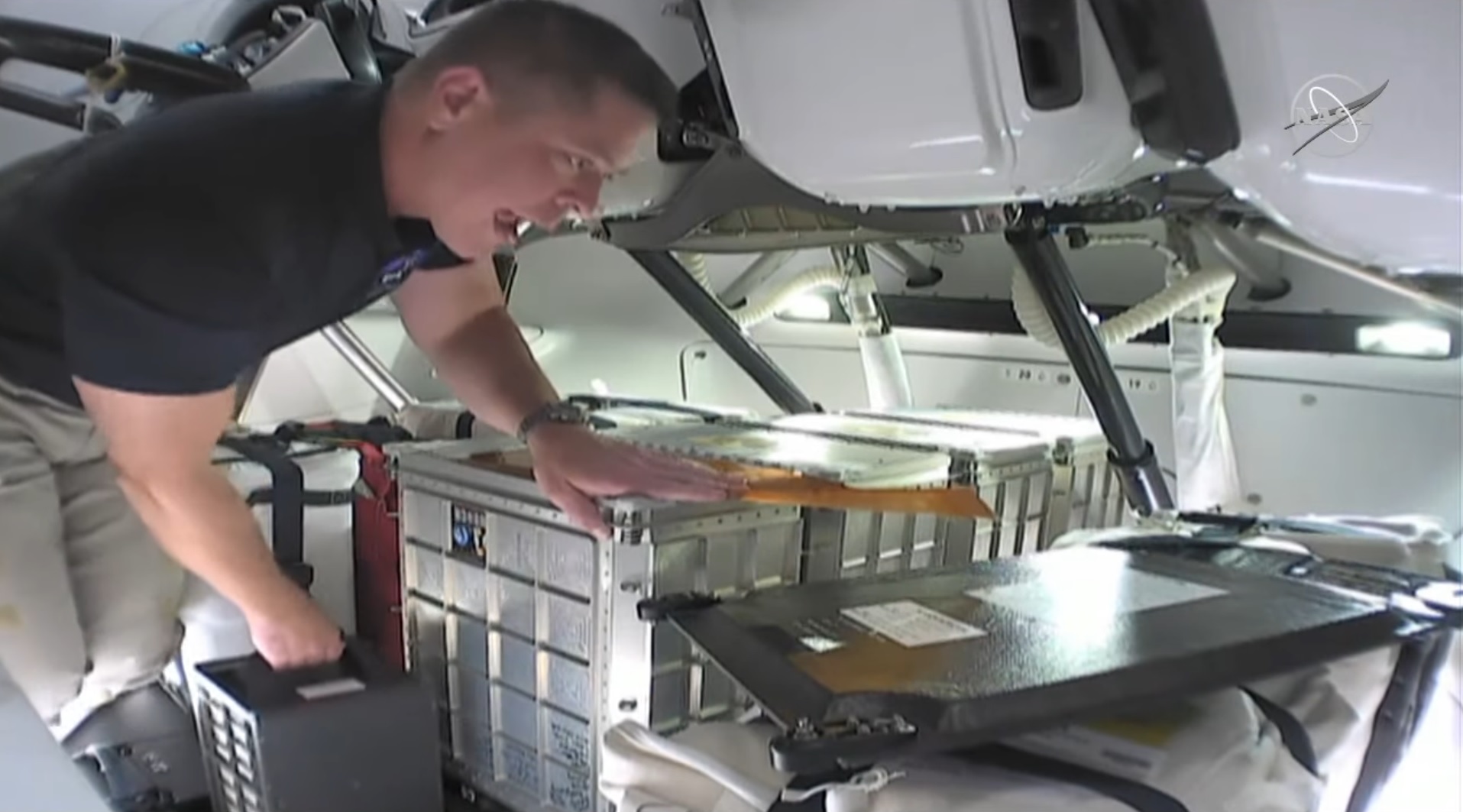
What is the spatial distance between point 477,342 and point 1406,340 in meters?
1.49

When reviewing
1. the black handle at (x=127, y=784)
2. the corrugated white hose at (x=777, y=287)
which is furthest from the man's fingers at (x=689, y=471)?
the corrugated white hose at (x=777, y=287)

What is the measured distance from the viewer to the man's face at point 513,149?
3.94 feet

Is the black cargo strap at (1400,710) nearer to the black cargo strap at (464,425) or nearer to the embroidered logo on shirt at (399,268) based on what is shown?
the embroidered logo on shirt at (399,268)

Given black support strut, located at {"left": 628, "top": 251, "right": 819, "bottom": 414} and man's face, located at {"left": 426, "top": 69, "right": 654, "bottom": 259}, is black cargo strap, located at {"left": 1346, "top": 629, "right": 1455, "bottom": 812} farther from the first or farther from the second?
black support strut, located at {"left": 628, "top": 251, "right": 819, "bottom": 414}

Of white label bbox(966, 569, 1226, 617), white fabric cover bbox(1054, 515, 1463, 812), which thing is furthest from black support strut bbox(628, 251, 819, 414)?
white fabric cover bbox(1054, 515, 1463, 812)

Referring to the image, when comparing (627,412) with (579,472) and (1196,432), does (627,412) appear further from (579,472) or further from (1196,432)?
(1196,432)

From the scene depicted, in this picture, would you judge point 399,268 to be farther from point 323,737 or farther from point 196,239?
point 323,737

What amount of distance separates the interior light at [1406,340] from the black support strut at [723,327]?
962 millimetres

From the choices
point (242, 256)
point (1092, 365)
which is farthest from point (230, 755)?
point (1092, 365)

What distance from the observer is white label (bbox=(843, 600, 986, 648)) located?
97cm

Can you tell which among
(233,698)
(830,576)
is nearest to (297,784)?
(233,698)

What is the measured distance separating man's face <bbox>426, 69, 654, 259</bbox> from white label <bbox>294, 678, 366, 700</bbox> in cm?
58

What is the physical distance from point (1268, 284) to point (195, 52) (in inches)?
72.6

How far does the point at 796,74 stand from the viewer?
1.07 m
